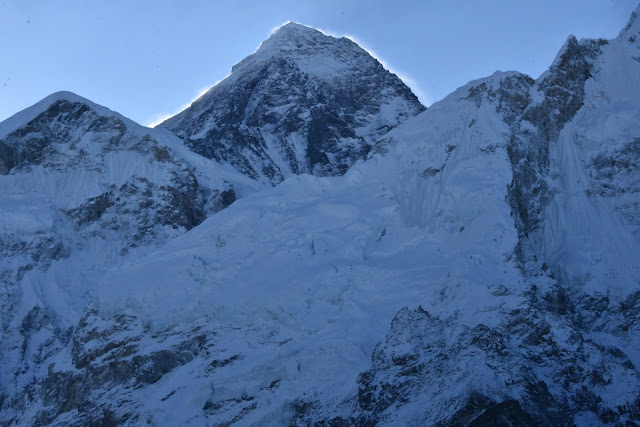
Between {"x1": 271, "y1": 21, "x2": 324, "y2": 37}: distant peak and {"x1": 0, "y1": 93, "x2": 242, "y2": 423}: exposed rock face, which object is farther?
{"x1": 271, "y1": 21, "x2": 324, "y2": 37}: distant peak

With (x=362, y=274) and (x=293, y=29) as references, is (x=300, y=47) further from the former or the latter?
(x=362, y=274)

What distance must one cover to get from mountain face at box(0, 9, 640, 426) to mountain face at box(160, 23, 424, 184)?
1187 cm

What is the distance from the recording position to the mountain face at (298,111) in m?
83.2

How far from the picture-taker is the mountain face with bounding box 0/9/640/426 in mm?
39781

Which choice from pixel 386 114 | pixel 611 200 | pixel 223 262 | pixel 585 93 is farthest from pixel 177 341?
pixel 386 114

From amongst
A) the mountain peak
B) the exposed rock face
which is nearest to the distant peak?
the mountain peak

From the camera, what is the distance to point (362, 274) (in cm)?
4931

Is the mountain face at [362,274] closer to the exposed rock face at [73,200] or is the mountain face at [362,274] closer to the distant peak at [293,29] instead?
the exposed rock face at [73,200]

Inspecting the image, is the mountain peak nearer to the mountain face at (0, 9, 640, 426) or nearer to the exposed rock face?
the exposed rock face

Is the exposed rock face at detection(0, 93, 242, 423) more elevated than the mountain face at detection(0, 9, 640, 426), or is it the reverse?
the exposed rock face at detection(0, 93, 242, 423)

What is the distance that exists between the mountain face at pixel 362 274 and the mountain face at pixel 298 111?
11873 millimetres

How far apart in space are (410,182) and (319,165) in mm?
24585

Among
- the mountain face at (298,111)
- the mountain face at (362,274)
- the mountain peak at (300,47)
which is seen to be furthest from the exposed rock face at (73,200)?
the mountain peak at (300,47)

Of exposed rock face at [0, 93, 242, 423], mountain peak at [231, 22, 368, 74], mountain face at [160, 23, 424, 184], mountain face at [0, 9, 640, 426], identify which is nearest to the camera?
mountain face at [0, 9, 640, 426]
